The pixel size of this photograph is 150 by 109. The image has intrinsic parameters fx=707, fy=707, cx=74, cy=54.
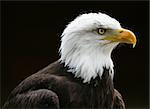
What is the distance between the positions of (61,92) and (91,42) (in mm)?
456

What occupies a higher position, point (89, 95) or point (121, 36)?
point (121, 36)

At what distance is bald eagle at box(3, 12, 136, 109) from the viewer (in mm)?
5449

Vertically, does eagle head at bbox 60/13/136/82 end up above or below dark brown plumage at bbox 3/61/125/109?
above

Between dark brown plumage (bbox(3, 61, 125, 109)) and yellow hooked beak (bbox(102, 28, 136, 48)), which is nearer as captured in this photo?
dark brown plumage (bbox(3, 61, 125, 109))

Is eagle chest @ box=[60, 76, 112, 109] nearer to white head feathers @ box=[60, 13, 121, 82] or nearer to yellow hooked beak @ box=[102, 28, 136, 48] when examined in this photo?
white head feathers @ box=[60, 13, 121, 82]

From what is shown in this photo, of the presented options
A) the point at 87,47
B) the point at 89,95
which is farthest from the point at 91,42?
the point at 89,95

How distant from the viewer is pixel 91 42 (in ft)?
18.1

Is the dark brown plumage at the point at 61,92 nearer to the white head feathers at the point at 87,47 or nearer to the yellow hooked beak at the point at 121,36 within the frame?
the white head feathers at the point at 87,47

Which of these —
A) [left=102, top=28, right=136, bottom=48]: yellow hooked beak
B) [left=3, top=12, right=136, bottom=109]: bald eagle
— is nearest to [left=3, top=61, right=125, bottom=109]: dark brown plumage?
[left=3, top=12, right=136, bottom=109]: bald eagle

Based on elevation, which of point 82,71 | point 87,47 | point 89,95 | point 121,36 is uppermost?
point 121,36

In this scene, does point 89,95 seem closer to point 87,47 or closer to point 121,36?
point 87,47

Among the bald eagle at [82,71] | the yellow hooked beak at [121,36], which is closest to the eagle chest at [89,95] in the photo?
the bald eagle at [82,71]

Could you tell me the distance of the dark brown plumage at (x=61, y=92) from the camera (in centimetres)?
539

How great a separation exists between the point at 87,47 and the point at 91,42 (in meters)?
0.05
